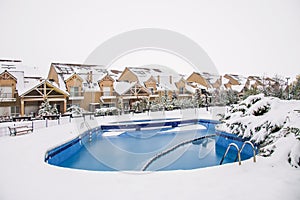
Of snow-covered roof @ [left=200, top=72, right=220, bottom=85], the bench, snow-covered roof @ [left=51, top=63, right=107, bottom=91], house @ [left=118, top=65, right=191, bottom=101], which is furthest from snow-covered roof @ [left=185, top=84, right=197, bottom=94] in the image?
the bench

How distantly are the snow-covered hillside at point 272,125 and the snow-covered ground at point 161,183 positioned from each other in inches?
7.7

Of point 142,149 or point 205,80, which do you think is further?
point 205,80

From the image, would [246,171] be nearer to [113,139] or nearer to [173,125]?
[113,139]

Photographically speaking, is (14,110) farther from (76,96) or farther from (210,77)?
(210,77)

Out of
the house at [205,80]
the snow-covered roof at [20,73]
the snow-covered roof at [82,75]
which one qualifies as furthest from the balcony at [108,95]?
the house at [205,80]

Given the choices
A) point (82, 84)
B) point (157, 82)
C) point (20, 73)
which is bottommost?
point (82, 84)

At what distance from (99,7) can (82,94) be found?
8473mm

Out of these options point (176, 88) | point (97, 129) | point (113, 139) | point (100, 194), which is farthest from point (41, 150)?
point (176, 88)

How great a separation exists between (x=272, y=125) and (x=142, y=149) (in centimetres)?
543

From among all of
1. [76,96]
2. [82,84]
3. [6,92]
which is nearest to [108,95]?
[82,84]

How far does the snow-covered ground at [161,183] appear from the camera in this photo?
3.05 metres

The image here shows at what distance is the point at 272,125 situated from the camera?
5461mm

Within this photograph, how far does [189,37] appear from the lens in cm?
1666

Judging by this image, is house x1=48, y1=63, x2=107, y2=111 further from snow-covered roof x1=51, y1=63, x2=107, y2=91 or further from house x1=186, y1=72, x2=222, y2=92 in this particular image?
house x1=186, y1=72, x2=222, y2=92
